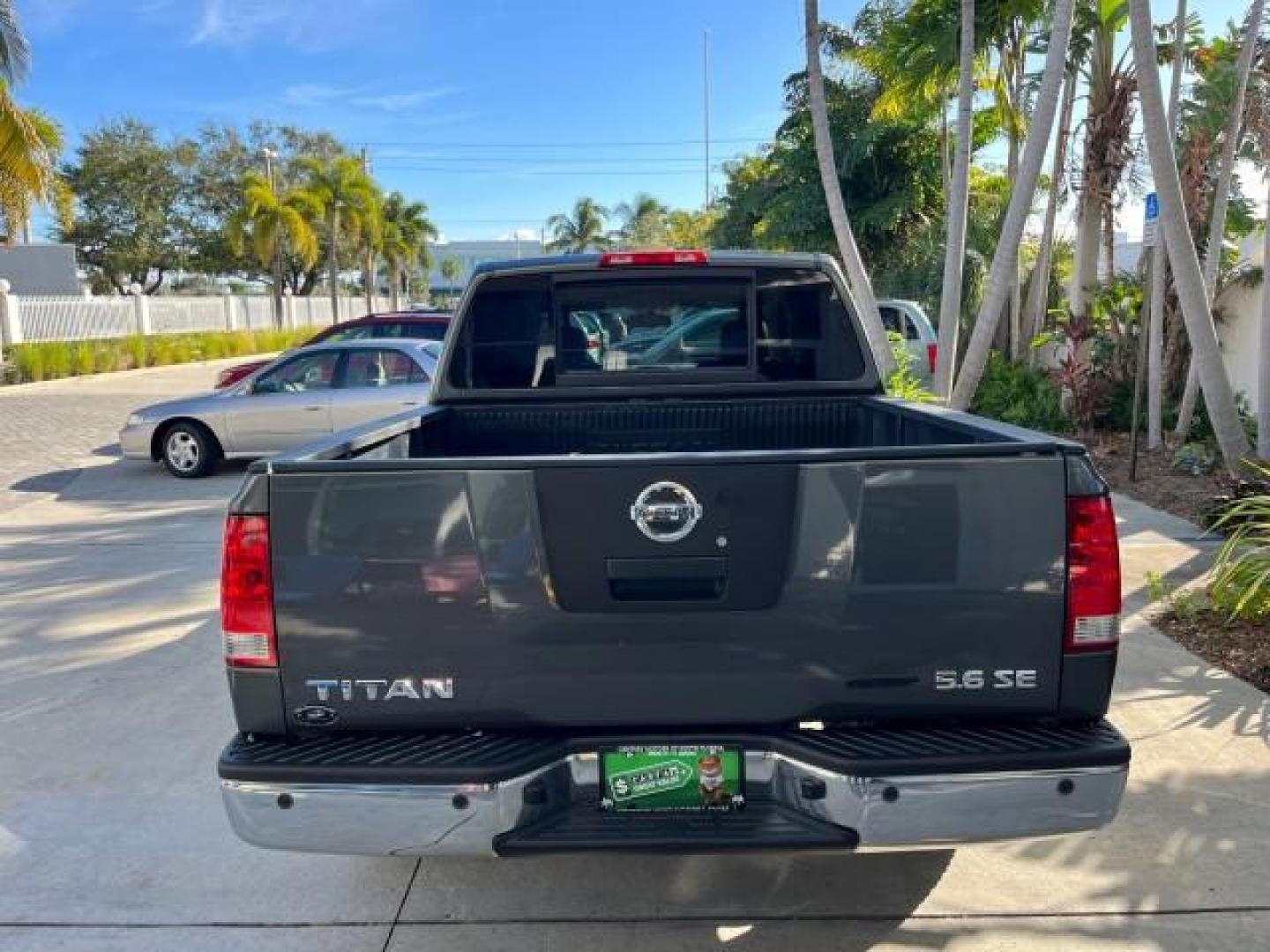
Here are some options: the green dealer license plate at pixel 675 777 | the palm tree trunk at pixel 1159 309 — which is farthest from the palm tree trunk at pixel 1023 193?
the green dealer license plate at pixel 675 777

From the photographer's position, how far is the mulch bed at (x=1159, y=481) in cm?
828

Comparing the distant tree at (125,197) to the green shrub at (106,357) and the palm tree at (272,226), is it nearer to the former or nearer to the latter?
the palm tree at (272,226)

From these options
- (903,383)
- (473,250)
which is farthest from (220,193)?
(473,250)

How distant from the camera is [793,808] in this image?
8.02ft

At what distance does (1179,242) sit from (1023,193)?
2.01 metres

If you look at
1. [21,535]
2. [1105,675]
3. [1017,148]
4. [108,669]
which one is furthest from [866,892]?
[1017,148]

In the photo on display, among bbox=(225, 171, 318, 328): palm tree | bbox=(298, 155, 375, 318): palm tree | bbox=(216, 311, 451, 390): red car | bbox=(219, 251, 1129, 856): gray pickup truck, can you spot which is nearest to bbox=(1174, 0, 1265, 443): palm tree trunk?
bbox=(219, 251, 1129, 856): gray pickup truck

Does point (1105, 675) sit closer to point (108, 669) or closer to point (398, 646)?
point (398, 646)

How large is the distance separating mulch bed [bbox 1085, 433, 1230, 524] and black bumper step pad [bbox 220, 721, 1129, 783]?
5.74 metres

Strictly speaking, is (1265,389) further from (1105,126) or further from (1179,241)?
(1105,126)

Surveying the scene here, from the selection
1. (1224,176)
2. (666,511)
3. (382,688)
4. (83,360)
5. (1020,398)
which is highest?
(1224,176)

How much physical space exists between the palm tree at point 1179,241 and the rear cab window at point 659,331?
4411 mm

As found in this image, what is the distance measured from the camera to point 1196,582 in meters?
6.25

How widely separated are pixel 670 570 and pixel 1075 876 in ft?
6.24
